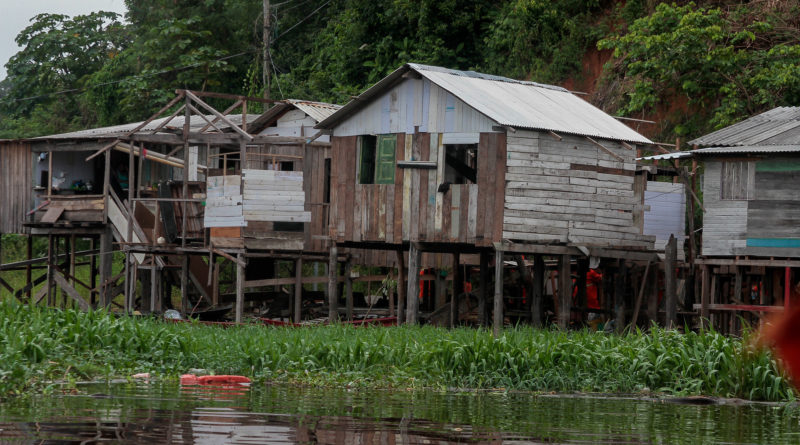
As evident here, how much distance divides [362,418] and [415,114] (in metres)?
13.1

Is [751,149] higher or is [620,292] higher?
[751,149]

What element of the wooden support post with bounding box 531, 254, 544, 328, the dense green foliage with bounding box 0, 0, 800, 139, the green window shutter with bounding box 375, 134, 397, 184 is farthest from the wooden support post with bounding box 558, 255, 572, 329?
the dense green foliage with bounding box 0, 0, 800, 139

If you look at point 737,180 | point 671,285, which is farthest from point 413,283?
point 737,180

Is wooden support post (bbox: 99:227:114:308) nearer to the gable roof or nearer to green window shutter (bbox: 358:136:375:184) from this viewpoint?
the gable roof

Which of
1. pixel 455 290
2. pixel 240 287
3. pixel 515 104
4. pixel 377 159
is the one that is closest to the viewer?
pixel 515 104

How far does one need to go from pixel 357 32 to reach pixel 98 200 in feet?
36.8

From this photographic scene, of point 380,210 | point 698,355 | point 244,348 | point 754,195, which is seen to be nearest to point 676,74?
point 754,195

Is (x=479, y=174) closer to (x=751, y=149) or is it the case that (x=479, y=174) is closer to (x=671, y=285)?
(x=671, y=285)

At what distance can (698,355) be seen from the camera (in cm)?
1271

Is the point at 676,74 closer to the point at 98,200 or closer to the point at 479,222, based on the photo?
the point at 479,222

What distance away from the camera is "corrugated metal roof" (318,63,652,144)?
66.2ft

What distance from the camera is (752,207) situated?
62.1 feet

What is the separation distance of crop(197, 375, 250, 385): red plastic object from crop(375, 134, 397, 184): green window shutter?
31.7ft

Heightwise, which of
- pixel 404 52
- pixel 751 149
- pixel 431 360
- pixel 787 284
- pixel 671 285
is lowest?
pixel 431 360
